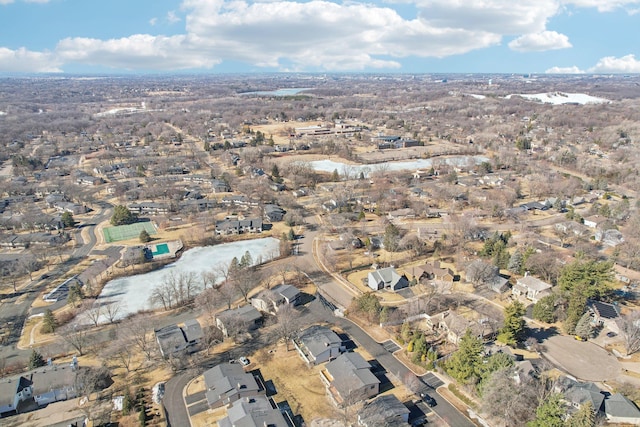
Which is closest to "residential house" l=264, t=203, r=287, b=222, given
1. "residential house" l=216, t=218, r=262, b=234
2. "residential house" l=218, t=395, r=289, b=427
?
"residential house" l=216, t=218, r=262, b=234

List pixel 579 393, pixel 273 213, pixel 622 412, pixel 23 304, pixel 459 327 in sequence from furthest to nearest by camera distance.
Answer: pixel 273 213
pixel 23 304
pixel 459 327
pixel 579 393
pixel 622 412

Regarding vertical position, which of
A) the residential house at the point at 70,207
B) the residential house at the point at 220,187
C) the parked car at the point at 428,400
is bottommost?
the parked car at the point at 428,400

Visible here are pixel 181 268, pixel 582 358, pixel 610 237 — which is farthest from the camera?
pixel 610 237

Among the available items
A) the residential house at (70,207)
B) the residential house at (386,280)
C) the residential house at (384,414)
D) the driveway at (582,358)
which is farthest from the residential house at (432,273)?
the residential house at (70,207)

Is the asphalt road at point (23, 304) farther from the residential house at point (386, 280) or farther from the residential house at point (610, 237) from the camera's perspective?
the residential house at point (610, 237)

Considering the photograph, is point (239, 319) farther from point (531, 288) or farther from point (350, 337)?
point (531, 288)

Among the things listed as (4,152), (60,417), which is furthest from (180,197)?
(4,152)

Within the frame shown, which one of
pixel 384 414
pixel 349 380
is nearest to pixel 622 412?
pixel 384 414
